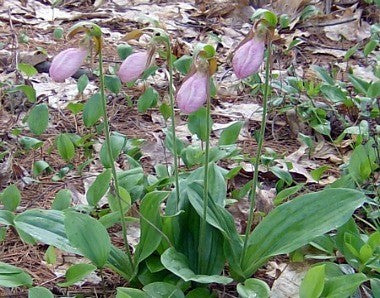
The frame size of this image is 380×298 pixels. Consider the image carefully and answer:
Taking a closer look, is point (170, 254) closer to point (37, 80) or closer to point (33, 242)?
point (33, 242)

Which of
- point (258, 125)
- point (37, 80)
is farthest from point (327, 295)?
point (37, 80)

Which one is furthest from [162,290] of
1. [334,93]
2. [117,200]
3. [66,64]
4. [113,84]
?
[334,93]

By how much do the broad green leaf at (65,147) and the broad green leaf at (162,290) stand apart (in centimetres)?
88

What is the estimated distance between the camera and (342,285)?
4.36ft

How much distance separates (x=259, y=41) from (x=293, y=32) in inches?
96.6

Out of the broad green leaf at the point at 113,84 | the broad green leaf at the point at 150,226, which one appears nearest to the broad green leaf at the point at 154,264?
the broad green leaf at the point at 150,226

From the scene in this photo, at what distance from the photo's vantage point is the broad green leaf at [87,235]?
1.40 metres

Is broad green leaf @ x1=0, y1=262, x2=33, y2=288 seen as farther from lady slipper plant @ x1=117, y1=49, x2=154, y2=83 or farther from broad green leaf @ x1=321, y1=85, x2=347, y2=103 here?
broad green leaf @ x1=321, y1=85, x2=347, y2=103

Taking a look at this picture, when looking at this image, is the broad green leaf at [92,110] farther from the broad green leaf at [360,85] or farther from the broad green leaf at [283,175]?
the broad green leaf at [360,85]

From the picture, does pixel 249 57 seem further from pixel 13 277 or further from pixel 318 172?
pixel 318 172

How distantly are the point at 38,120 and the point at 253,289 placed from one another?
1095 mm

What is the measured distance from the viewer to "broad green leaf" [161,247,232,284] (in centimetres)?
137

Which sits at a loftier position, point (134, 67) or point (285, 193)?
point (134, 67)

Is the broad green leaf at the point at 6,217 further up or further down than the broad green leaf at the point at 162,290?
further up
